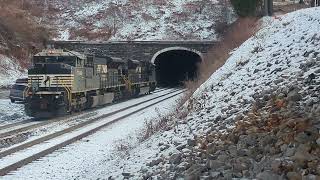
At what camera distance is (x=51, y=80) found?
25.2 m

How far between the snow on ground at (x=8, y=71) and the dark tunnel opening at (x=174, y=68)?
70.2 feet

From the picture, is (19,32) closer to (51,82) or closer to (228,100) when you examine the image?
(51,82)

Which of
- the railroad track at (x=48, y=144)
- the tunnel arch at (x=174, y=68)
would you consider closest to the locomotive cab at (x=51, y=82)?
the railroad track at (x=48, y=144)

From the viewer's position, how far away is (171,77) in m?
66.2

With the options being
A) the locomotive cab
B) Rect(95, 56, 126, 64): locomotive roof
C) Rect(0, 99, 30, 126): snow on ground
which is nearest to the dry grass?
the locomotive cab

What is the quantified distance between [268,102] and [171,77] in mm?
56674

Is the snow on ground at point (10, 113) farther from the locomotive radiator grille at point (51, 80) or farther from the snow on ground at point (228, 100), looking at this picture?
the snow on ground at point (228, 100)

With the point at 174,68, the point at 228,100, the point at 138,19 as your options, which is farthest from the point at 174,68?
the point at 228,100

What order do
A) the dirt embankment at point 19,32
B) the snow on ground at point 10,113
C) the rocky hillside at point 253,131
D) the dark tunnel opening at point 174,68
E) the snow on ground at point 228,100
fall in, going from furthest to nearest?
1. the dark tunnel opening at point 174,68
2. the dirt embankment at point 19,32
3. the snow on ground at point 10,113
4. the snow on ground at point 228,100
5. the rocky hillside at point 253,131

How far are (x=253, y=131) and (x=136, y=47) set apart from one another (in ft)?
149

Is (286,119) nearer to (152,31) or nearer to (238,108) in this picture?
(238,108)

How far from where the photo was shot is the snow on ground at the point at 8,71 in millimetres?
40153

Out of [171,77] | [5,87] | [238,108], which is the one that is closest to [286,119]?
[238,108]

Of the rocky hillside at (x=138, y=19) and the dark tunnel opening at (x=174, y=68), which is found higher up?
the rocky hillside at (x=138, y=19)
